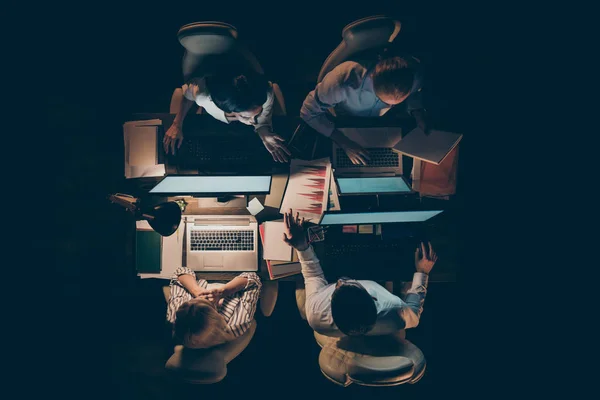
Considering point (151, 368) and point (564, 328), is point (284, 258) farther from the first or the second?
point (564, 328)

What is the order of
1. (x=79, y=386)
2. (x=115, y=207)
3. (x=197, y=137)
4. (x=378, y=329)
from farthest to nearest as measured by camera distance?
(x=79, y=386) → (x=115, y=207) → (x=197, y=137) → (x=378, y=329)

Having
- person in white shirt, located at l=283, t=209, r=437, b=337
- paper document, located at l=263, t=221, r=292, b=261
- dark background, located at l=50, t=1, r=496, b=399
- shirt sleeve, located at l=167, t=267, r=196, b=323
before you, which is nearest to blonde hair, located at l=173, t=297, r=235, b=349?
shirt sleeve, located at l=167, t=267, r=196, b=323

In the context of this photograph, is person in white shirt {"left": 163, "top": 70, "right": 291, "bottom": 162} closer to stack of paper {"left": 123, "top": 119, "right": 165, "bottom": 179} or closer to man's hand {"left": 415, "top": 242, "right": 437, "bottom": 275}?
stack of paper {"left": 123, "top": 119, "right": 165, "bottom": 179}

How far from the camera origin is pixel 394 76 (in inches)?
62.1

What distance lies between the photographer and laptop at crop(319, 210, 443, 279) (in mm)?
2072

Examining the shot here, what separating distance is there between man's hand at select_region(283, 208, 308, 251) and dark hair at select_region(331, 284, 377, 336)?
392mm

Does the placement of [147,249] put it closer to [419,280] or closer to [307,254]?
[307,254]

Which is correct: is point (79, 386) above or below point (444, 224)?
below

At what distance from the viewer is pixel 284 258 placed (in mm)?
2076

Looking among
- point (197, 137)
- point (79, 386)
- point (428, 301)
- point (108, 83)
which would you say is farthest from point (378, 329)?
point (108, 83)

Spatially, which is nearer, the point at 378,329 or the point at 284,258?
the point at 378,329

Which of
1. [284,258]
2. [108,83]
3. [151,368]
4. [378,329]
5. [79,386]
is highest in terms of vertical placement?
[108,83]

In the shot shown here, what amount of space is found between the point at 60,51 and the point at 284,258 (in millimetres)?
2701

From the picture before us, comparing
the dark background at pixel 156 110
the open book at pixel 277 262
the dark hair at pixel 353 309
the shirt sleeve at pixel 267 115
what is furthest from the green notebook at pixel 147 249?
the dark hair at pixel 353 309
